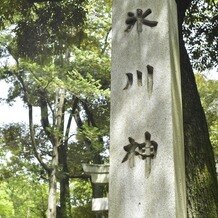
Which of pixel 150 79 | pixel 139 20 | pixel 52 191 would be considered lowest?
pixel 52 191

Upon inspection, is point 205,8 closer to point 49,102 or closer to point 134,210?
point 134,210

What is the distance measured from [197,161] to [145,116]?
1.17m

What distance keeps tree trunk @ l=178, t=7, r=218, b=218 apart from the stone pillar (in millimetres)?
740

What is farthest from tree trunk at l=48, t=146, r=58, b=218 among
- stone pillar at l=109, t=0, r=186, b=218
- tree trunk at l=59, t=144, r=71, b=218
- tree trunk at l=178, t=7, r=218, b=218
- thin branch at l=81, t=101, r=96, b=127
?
stone pillar at l=109, t=0, r=186, b=218

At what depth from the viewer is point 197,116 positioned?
13.0ft

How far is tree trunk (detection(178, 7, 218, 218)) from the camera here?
11.7 feet

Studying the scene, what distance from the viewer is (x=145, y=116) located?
2.79 m

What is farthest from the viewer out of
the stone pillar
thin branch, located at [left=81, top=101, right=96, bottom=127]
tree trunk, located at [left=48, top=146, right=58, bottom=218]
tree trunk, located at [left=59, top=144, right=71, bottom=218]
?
thin branch, located at [left=81, top=101, right=96, bottom=127]

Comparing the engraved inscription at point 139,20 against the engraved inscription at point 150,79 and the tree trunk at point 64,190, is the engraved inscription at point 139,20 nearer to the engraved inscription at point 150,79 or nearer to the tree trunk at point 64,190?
the engraved inscription at point 150,79

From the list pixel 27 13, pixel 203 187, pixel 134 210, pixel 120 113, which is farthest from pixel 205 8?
pixel 134 210

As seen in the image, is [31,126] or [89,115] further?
[89,115]

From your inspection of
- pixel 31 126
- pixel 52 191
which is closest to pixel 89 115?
pixel 31 126

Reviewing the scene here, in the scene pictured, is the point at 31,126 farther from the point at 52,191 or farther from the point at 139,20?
the point at 139,20

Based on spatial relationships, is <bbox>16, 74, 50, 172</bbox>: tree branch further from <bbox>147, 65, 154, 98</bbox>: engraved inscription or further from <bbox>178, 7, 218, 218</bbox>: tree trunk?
<bbox>147, 65, 154, 98</bbox>: engraved inscription
